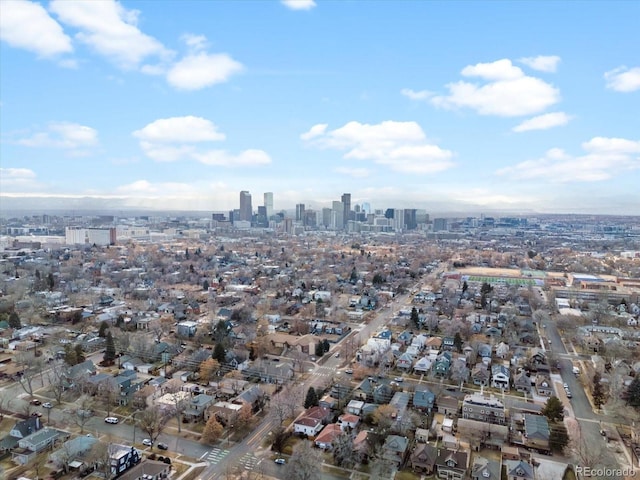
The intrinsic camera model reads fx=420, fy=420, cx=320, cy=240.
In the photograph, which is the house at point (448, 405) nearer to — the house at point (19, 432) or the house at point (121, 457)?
the house at point (121, 457)

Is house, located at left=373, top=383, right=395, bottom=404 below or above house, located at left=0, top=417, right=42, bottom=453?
below

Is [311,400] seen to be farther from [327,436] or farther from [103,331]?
[103,331]

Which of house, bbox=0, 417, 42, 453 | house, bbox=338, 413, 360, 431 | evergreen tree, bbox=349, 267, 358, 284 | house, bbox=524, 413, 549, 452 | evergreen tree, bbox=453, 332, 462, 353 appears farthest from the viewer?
evergreen tree, bbox=349, 267, 358, 284

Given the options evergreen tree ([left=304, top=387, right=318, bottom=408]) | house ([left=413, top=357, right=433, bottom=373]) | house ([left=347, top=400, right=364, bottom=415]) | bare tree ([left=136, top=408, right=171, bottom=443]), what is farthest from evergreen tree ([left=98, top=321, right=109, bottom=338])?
house ([left=413, top=357, right=433, bottom=373])

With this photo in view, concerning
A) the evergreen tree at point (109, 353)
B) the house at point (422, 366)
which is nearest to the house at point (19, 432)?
the evergreen tree at point (109, 353)

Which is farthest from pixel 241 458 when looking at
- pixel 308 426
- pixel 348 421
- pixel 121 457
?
pixel 348 421

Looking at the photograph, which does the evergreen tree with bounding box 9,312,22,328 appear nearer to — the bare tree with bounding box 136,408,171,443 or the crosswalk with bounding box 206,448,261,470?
the bare tree with bounding box 136,408,171,443

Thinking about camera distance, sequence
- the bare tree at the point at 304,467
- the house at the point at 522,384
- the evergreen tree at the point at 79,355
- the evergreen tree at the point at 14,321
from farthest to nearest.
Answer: the evergreen tree at the point at 14,321, the evergreen tree at the point at 79,355, the house at the point at 522,384, the bare tree at the point at 304,467
